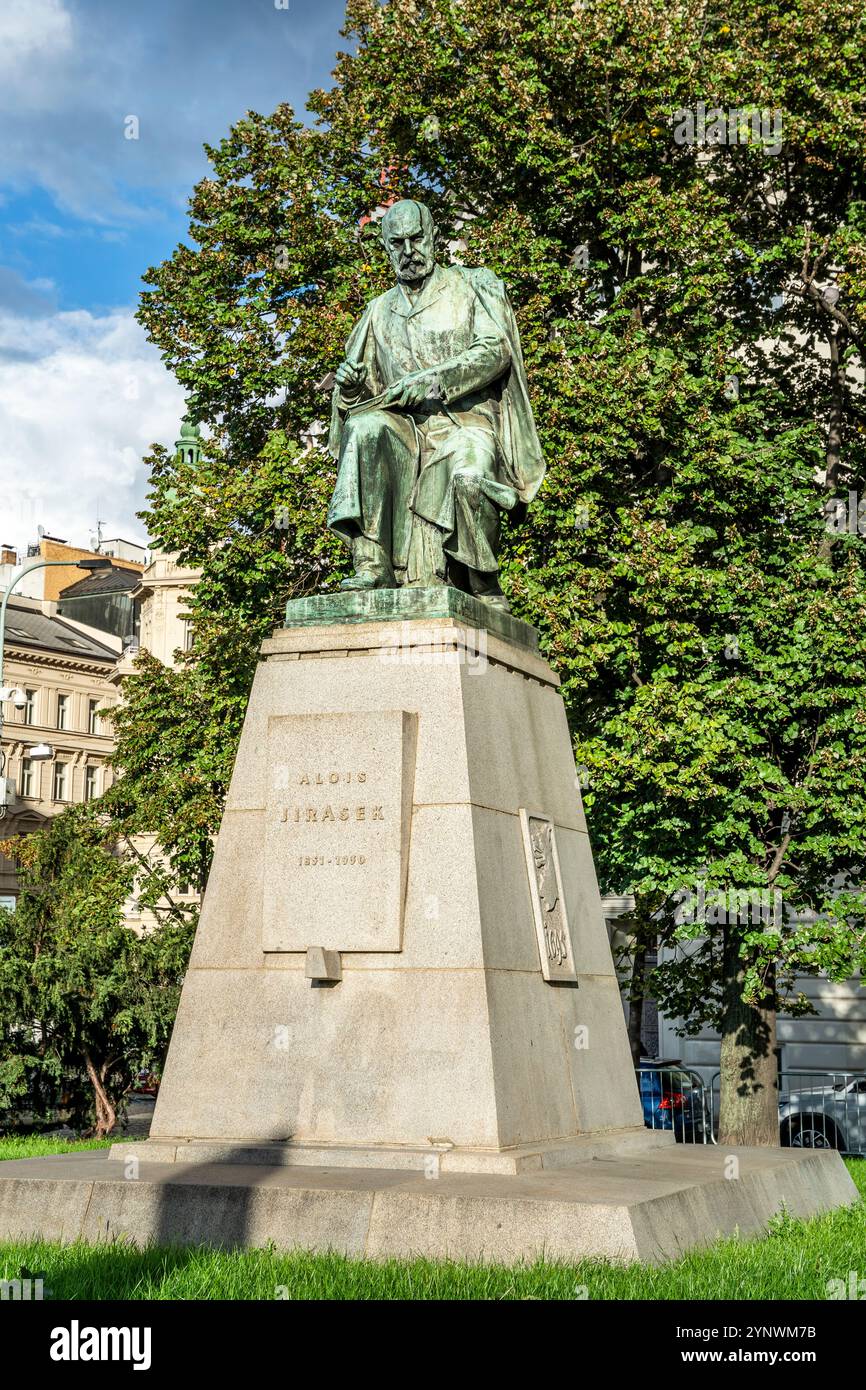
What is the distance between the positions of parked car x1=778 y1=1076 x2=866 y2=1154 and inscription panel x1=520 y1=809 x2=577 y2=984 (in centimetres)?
1315

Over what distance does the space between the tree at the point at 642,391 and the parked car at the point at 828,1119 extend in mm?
2156

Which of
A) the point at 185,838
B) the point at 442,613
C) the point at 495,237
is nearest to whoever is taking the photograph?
the point at 442,613

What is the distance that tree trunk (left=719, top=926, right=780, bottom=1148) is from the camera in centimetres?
1934

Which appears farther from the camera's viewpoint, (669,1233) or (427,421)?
(427,421)

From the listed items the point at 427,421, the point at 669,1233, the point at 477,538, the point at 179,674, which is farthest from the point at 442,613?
the point at 179,674

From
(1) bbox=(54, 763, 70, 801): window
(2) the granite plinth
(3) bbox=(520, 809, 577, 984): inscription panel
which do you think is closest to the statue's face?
(3) bbox=(520, 809, 577, 984): inscription panel

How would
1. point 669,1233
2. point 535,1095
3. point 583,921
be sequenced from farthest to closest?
point 583,921 < point 535,1095 < point 669,1233

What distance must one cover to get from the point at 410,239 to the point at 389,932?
4.29 metres

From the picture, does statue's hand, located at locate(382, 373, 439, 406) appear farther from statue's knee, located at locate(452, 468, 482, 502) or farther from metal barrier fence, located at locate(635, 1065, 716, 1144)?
metal barrier fence, located at locate(635, 1065, 716, 1144)

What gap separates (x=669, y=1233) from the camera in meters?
6.98

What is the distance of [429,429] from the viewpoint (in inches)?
398

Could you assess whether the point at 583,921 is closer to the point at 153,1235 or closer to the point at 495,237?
the point at 153,1235

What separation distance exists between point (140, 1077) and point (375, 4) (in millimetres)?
14869

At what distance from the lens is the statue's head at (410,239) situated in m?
9.98
